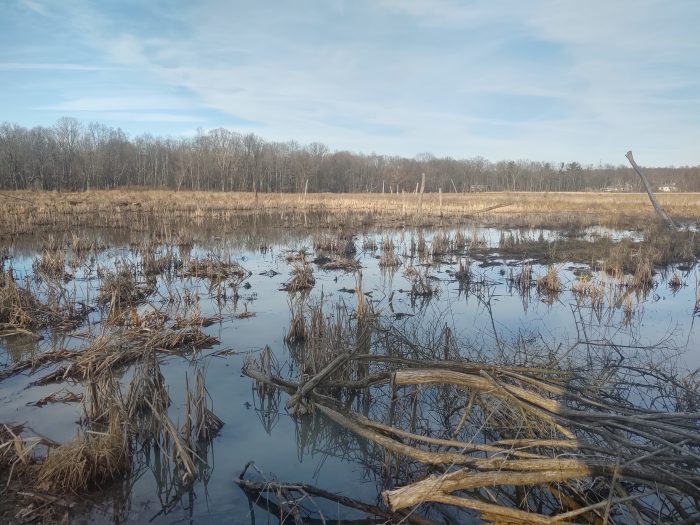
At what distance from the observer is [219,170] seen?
57.7 m

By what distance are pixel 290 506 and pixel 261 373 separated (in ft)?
5.45

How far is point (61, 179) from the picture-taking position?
1838 inches

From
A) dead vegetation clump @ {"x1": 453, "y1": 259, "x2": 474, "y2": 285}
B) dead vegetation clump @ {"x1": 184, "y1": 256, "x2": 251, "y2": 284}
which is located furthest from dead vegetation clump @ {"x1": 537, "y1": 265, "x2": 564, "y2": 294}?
dead vegetation clump @ {"x1": 184, "y1": 256, "x2": 251, "y2": 284}

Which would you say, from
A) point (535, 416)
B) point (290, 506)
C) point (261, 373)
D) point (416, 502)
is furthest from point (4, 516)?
point (535, 416)

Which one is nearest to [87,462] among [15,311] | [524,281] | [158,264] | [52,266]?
[15,311]

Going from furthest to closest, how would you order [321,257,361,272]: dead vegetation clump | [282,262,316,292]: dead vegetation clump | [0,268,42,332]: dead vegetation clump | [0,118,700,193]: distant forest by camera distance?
[0,118,700,193]: distant forest, [321,257,361,272]: dead vegetation clump, [282,262,316,292]: dead vegetation clump, [0,268,42,332]: dead vegetation clump

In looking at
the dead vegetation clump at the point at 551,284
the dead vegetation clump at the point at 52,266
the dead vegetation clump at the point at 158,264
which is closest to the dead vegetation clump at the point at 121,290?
the dead vegetation clump at the point at 158,264

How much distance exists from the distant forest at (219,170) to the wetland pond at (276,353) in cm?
2824

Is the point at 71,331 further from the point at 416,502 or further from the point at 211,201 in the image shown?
the point at 211,201

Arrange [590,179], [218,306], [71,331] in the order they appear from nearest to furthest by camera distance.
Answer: [71,331] → [218,306] → [590,179]

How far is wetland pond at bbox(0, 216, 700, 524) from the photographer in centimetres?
370

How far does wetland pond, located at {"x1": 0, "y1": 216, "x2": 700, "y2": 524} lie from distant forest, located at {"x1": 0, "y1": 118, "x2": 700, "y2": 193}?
92.6ft

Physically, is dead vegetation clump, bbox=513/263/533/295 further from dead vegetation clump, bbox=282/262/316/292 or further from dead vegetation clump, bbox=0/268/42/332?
dead vegetation clump, bbox=0/268/42/332

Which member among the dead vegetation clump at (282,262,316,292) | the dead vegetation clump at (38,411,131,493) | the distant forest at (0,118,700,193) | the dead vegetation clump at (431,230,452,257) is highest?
the distant forest at (0,118,700,193)
